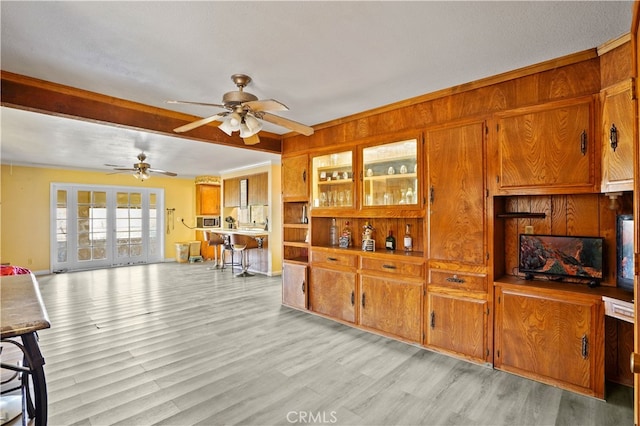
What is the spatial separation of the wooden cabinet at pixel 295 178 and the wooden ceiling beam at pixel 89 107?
3.47 feet

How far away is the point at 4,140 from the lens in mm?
4773

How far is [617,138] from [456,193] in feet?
3.73

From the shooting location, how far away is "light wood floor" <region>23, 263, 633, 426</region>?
2.15m

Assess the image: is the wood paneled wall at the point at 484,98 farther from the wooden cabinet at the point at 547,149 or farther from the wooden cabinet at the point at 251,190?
the wooden cabinet at the point at 251,190

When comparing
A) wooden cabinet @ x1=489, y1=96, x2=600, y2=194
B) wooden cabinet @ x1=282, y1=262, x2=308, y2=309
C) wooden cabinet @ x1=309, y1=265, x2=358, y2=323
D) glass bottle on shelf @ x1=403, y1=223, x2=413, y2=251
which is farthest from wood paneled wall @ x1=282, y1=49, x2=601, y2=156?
wooden cabinet @ x1=282, y1=262, x2=308, y2=309

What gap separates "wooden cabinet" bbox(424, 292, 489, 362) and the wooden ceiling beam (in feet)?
10.3

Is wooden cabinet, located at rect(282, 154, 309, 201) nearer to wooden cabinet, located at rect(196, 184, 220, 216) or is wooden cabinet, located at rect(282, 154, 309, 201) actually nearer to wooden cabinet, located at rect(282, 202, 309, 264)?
wooden cabinet, located at rect(282, 202, 309, 264)

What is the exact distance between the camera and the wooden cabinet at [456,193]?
285cm

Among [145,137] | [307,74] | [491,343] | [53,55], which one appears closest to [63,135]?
[145,137]

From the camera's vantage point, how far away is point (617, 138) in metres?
2.15

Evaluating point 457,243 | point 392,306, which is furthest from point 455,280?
point 392,306

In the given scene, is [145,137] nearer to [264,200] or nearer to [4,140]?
[4,140]

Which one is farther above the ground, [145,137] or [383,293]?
[145,137]

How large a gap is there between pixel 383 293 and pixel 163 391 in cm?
220
